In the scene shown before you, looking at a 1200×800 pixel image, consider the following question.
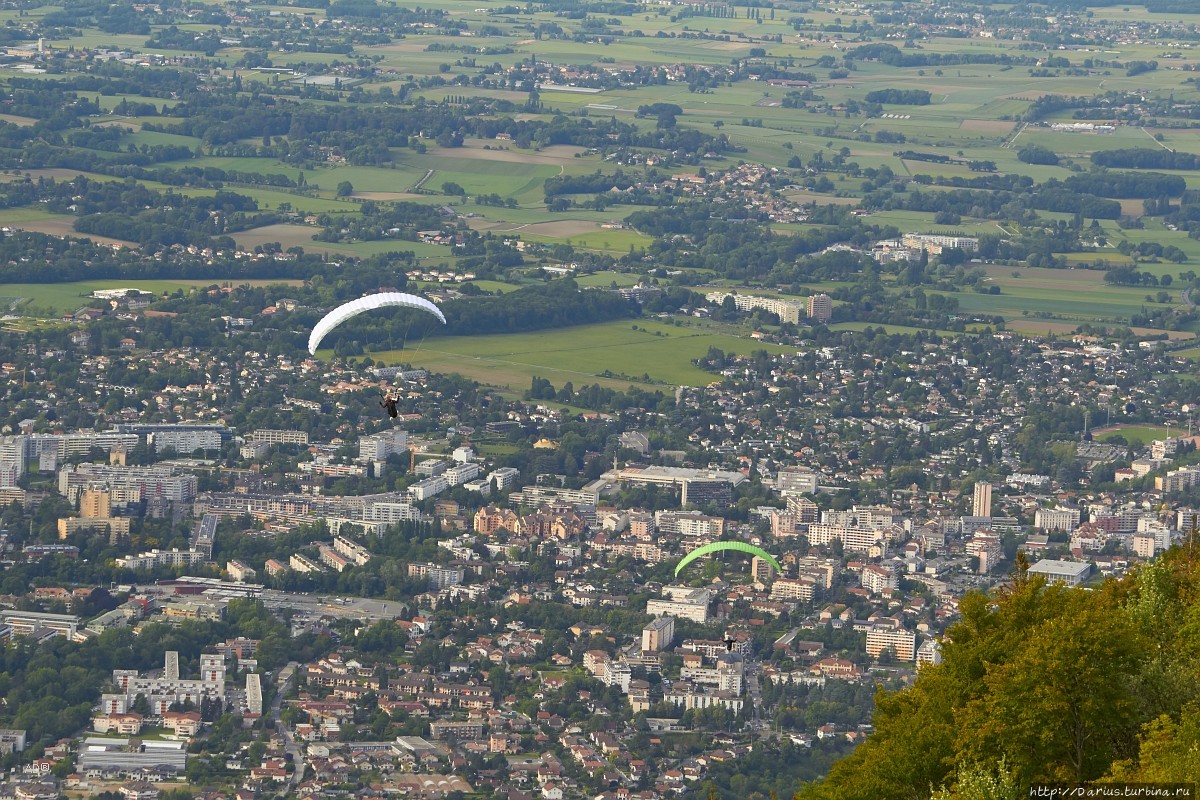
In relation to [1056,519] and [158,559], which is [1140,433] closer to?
[1056,519]

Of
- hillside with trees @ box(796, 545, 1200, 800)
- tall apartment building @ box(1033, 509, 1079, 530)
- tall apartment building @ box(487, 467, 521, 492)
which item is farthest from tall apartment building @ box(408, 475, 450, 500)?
hillside with trees @ box(796, 545, 1200, 800)

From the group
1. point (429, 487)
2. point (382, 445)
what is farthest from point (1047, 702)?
point (382, 445)

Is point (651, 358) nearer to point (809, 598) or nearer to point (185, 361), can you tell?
point (185, 361)

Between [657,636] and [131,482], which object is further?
[131,482]

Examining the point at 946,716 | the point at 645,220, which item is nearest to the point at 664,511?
the point at 946,716

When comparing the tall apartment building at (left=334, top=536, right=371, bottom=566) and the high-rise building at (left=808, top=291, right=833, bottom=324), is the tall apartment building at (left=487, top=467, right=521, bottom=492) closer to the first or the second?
the tall apartment building at (left=334, top=536, right=371, bottom=566)

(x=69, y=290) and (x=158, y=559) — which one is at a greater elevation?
(x=69, y=290)
